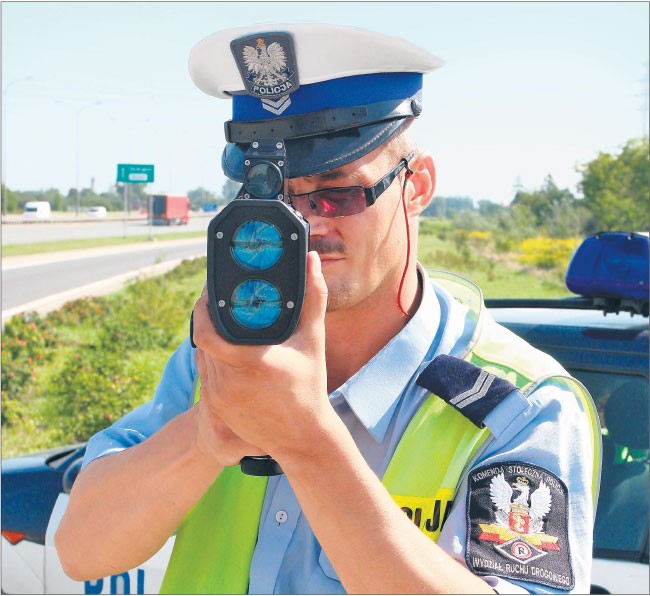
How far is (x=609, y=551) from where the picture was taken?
7.59 ft

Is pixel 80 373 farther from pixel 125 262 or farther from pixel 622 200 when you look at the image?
pixel 622 200

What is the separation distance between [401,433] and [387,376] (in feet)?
0.37

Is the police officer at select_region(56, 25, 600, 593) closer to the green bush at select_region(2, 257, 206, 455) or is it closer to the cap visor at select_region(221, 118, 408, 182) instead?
the cap visor at select_region(221, 118, 408, 182)

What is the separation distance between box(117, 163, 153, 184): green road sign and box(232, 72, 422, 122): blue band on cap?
6.93 metres

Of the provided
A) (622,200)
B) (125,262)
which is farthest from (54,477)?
(622,200)

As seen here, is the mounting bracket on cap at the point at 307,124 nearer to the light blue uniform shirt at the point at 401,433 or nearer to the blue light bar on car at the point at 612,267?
the light blue uniform shirt at the point at 401,433

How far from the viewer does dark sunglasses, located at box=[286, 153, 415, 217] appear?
1.50 m

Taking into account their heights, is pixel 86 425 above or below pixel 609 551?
below

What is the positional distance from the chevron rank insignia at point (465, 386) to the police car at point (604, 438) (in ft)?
3.38

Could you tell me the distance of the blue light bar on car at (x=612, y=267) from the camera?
8.55 feet

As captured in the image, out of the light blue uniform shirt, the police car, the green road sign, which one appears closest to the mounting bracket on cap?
the light blue uniform shirt

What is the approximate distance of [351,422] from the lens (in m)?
1.59

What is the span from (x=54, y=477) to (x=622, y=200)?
26.7 meters

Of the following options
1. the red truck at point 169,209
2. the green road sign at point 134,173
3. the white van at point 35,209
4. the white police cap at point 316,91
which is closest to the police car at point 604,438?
the white police cap at point 316,91
